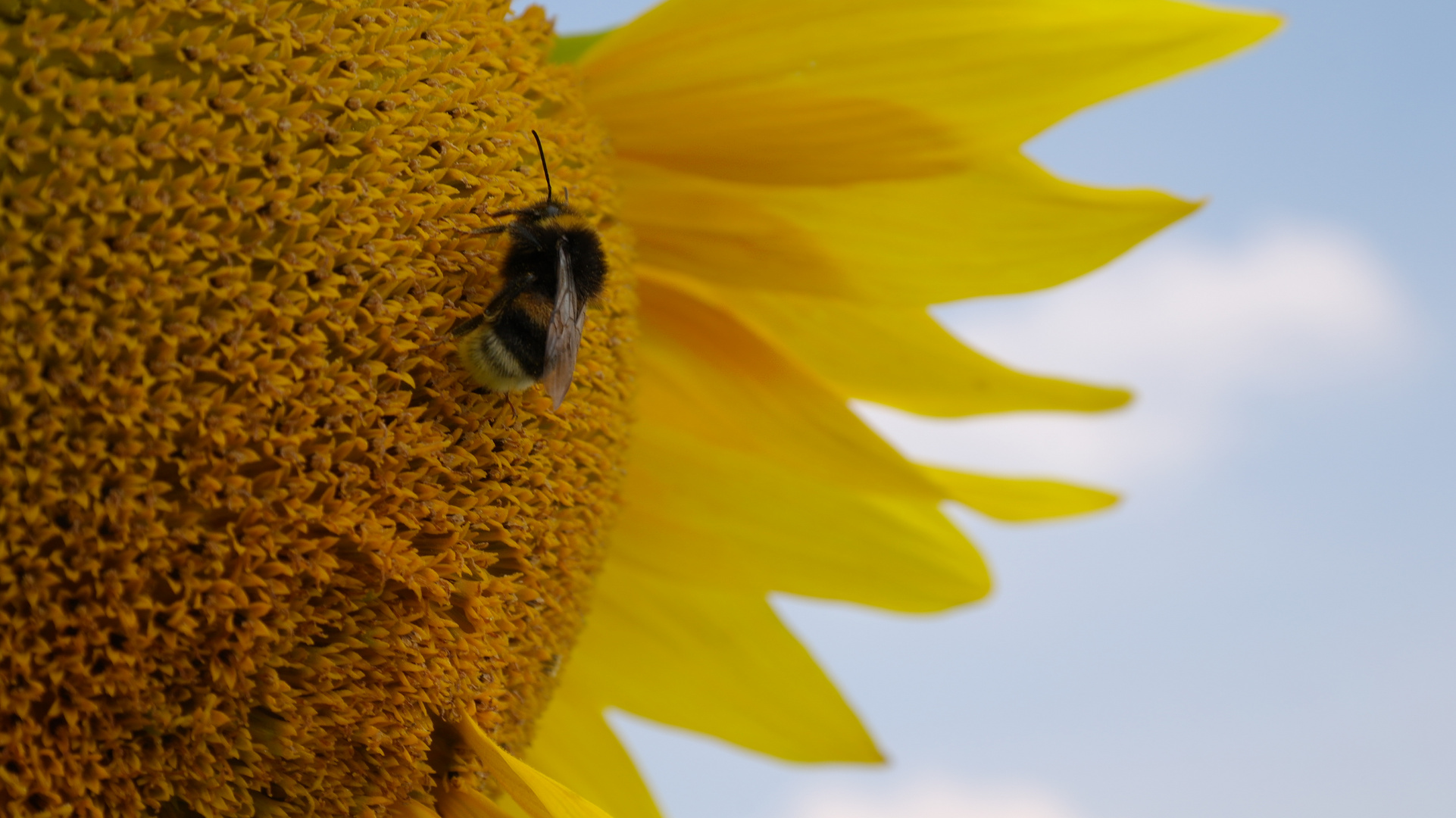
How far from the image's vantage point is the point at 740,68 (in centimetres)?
226

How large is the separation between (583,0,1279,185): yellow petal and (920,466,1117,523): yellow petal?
25.1 inches

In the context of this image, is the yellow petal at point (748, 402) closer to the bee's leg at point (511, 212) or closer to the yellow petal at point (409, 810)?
the bee's leg at point (511, 212)

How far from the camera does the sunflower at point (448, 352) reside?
1.48m

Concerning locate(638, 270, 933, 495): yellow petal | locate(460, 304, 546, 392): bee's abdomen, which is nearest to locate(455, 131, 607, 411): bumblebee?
locate(460, 304, 546, 392): bee's abdomen

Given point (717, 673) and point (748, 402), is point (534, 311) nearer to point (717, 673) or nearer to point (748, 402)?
point (748, 402)

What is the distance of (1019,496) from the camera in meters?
2.66

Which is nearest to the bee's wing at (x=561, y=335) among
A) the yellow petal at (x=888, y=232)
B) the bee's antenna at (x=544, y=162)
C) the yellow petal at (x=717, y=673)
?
the bee's antenna at (x=544, y=162)

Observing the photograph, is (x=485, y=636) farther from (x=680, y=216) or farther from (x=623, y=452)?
(x=680, y=216)

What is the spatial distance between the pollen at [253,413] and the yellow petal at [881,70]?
18.4 inches

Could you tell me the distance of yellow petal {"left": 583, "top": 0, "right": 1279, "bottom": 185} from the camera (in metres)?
2.21

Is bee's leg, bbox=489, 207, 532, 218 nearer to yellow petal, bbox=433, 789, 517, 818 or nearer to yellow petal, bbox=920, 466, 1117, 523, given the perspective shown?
yellow petal, bbox=433, 789, 517, 818

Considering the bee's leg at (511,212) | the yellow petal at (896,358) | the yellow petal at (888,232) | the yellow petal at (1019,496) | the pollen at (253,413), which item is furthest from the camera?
the yellow petal at (1019,496)

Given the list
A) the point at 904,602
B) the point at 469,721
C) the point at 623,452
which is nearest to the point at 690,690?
the point at 904,602

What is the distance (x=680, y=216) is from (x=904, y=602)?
855 mm
